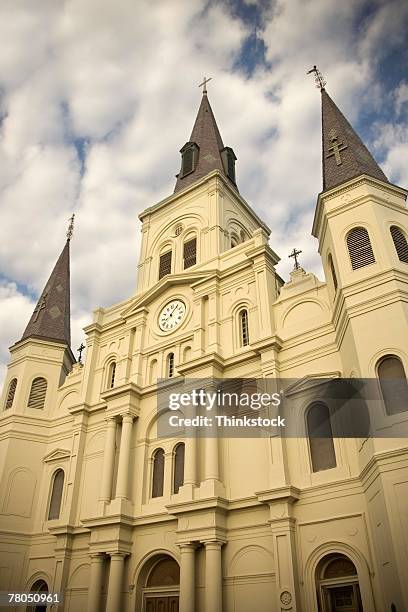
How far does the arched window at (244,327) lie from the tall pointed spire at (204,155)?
10566mm

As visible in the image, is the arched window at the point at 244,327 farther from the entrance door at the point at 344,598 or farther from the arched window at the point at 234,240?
the entrance door at the point at 344,598

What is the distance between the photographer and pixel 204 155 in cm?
3030

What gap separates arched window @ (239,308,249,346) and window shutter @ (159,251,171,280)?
5992 millimetres

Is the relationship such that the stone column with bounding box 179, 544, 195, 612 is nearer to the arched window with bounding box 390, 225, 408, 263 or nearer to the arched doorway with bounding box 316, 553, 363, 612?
the arched doorway with bounding box 316, 553, 363, 612

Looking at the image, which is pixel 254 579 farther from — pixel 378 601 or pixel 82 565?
pixel 82 565

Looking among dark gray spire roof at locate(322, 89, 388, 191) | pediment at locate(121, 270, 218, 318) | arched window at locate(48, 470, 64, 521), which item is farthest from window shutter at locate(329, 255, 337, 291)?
arched window at locate(48, 470, 64, 521)

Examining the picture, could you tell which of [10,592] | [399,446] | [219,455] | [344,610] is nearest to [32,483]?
[10,592]

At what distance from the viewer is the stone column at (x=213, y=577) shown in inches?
566

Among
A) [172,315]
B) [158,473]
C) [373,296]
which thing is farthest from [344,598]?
[172,315]

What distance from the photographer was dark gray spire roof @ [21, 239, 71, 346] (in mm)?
26266

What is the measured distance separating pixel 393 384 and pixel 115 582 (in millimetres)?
11210

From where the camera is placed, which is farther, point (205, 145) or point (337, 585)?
point (205, 145)

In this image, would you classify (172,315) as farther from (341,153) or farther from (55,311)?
(341,153)

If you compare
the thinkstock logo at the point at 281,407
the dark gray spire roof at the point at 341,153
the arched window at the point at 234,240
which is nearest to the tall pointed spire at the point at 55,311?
the thinkstock logo at the point at 281,407
